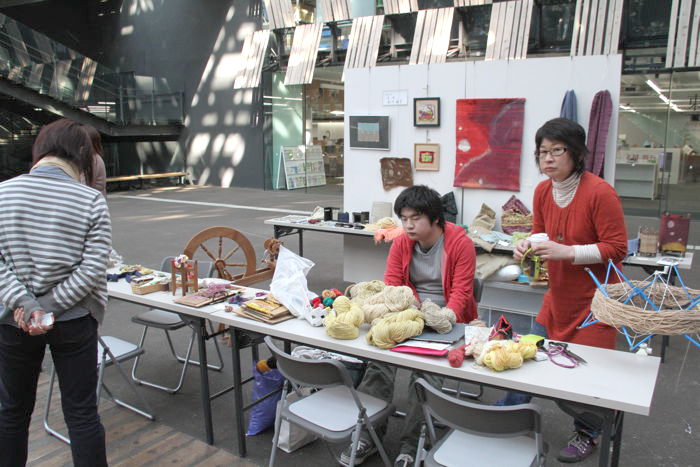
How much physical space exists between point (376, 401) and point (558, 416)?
141cm

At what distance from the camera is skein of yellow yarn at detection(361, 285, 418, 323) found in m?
2.49

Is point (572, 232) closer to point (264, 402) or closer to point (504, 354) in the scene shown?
point (504, 354)

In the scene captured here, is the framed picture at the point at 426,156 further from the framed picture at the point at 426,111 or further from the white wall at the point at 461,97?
the framed picture at the point at 426,111

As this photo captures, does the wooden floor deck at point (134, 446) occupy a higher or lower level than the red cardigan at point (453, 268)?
lower

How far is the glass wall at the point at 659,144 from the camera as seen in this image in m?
9.63

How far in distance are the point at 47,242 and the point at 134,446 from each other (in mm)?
1446

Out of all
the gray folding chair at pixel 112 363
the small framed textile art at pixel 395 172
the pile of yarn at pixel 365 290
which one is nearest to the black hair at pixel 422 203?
the pile of yarn at pixel 365 290

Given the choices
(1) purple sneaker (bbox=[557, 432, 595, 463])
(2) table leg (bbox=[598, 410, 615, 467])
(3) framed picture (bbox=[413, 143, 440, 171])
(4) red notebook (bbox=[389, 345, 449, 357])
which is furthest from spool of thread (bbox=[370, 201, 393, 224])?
(2) table leg (bbox=[598, 410, 615, 467])

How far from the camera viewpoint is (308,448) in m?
2.96

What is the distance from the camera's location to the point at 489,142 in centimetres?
519

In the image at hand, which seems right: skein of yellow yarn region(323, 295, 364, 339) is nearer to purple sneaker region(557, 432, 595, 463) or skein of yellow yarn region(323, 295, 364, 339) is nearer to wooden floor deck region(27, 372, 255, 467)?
wooden floor deck region(27, 372, 255, 467)

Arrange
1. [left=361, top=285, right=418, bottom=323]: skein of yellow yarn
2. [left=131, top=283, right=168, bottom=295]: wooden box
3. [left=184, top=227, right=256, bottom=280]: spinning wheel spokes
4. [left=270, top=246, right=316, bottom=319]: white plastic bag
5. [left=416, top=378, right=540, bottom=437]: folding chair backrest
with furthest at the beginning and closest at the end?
1. [left=184, top=227, right=256, bottom=280]: spinning wheel spokes
2. [left=131, top=283, right=168, bottom=295]: wooden box
3. [left=270, top=246, right=316, bottom=319]: white plastic bag
4. [left=361, top=285, right=418, bottom=323]: skein of yellow yarn
5. [left=416, top=378, right=540, bottom=437]: folding chair backrest

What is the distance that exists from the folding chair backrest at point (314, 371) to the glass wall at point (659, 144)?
974 centimetres

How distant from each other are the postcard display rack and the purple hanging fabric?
11.0m
